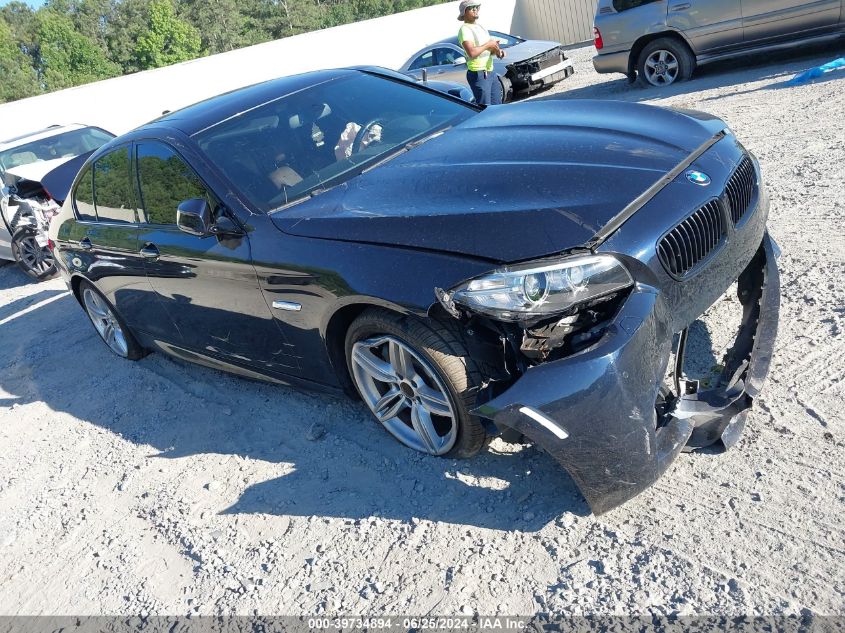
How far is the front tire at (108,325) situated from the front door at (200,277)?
3.75ft

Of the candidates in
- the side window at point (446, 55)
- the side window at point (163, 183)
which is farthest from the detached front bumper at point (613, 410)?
the side window at point (446, 55)

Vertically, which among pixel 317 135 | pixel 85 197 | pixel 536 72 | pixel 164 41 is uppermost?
pixel 317 135

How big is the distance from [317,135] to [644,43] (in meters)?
8.56

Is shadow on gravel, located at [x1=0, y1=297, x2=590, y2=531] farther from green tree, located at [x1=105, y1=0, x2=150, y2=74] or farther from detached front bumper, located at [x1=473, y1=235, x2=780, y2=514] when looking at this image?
green tree, located at [x1=105, y1=0, x2=150, y2=74]

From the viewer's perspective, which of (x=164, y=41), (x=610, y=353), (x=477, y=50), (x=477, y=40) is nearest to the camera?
(x=610, y=353)

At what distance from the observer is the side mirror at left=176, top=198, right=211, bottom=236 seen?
3.50 m

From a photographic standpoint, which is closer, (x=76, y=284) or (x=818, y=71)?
(x=76, y=284)

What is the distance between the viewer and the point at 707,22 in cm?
988

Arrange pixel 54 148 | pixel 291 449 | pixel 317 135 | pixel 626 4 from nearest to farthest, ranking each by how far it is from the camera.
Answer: pixel 291 449, pixel 317 135, pixel 54 148, pixel 626 4

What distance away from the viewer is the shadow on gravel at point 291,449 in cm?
304

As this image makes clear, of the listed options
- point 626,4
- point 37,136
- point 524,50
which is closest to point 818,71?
point 626,4

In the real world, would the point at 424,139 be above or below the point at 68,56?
above

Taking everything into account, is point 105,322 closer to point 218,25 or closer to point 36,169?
point 36,169

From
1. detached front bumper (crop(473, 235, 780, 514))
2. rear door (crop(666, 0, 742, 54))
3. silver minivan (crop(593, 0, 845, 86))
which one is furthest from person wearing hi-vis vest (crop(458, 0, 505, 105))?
detached front bumper (crop(473, 235, 780, 514))
